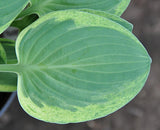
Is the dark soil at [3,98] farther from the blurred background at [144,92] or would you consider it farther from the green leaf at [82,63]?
the blurred background at [144,92]

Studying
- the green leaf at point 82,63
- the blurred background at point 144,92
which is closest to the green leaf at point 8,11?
the green leaf at point 82,63

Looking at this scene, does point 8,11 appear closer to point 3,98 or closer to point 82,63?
point 82,63

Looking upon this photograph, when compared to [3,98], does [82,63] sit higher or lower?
higher

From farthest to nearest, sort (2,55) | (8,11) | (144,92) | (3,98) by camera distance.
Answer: (144,92)
(3,98)
(2,55)
(8,11)


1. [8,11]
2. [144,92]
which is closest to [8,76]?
[8,11]

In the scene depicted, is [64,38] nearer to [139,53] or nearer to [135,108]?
Answer: [139,53]

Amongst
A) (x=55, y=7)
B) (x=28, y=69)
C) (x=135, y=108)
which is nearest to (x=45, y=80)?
(x=28, y=69)

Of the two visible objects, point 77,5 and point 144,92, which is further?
point 144,92
